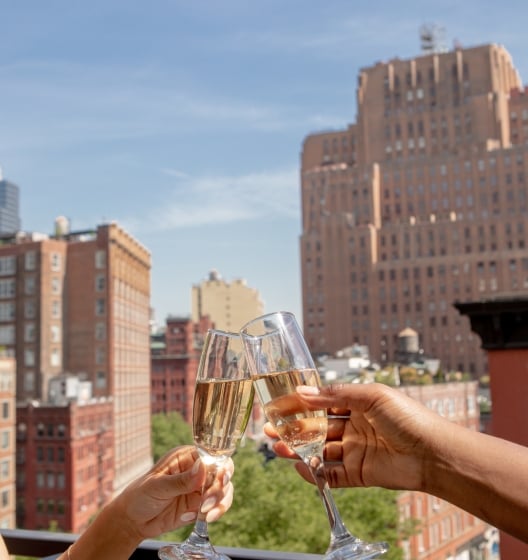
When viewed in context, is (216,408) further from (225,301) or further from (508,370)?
(225,301)

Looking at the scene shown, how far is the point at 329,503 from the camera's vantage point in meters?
1.70

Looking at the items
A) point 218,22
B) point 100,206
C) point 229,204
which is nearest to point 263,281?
point 229,204

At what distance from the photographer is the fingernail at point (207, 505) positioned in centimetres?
182

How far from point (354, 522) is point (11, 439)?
2383cm

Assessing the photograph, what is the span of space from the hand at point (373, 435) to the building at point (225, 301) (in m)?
99.8

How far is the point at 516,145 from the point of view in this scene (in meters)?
70.5

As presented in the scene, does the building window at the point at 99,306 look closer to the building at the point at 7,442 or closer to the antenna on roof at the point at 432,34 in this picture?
the building at the point at 7,442

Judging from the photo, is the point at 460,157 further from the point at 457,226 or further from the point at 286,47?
the point at 286,47

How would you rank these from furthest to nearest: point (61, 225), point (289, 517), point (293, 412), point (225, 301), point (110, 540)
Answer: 1. point (225, 301)
2. point (61, 225)
3. point (289, 517)
4. point (110, 540)
5. point (293, 412)

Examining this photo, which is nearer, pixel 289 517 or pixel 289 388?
pixel 289 388

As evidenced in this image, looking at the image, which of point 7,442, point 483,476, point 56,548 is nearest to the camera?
point 483,476

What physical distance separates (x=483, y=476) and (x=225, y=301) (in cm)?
10099

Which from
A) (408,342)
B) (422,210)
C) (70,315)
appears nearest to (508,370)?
(70,315)

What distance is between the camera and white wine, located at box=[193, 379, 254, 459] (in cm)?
181
